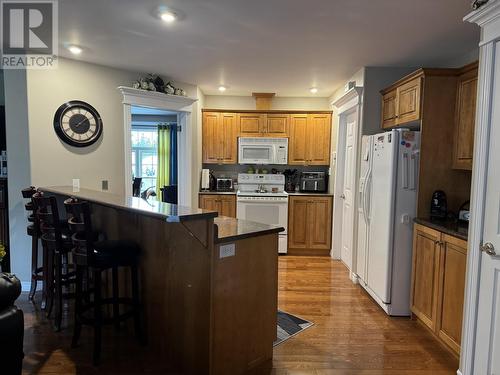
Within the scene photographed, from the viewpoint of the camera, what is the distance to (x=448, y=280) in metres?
2.61

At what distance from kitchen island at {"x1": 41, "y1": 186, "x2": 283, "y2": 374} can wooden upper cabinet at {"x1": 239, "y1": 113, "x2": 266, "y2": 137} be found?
3.28 m

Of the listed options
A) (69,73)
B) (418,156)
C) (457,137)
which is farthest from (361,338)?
(69,73)

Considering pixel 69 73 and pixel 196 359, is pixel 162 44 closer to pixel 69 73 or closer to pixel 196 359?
pixel 69 73

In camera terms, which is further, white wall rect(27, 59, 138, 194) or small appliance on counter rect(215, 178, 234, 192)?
small appliance on counter rect(215, 178, 234, 192)

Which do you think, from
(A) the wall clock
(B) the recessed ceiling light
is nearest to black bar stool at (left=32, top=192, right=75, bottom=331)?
(A) the wall clock

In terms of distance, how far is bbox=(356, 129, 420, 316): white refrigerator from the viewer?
3140 millimetres

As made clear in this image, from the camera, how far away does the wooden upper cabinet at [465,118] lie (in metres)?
2.77

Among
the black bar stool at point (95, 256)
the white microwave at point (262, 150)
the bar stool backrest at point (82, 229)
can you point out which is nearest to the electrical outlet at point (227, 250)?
the black bar stool at point (95, 256)

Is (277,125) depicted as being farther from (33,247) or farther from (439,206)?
(33,247)

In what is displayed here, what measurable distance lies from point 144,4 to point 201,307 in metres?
2.14

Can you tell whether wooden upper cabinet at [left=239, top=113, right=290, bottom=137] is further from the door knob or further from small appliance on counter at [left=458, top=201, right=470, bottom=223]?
the door knob

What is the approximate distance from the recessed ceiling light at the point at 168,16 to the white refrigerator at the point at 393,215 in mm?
2156

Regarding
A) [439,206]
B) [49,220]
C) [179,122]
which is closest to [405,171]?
[439,206]

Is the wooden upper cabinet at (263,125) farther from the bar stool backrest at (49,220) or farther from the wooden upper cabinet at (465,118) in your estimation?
the bar stool backrest at (49,220)
